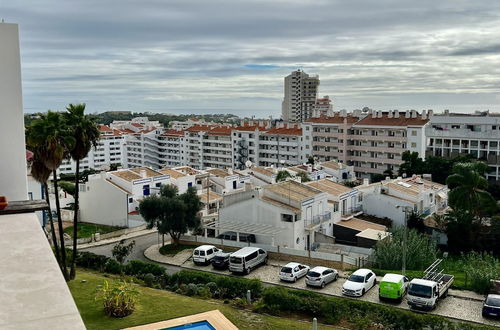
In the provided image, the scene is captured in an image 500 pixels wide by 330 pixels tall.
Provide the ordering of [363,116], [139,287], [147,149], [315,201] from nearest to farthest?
1. [139,287]
2. [315,201]
3. [363,116]
4. [147,149]

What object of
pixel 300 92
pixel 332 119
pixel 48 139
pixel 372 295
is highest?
pixel 300 92

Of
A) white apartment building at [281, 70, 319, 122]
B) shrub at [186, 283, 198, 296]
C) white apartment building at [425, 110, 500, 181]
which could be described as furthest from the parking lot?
white apartment building at [281, 70, 319, 122]

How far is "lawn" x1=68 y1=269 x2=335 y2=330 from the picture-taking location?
20.6 m

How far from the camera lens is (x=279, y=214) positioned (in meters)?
38.2

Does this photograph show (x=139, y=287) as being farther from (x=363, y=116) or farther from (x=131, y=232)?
(x=363, y=116)

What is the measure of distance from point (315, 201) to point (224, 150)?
6966 centimetres

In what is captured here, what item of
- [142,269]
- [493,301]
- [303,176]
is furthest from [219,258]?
[303,176]

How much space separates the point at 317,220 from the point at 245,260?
10987mm

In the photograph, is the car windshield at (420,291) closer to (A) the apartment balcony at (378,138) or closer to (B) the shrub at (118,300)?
(B) the shrub at (118,300)

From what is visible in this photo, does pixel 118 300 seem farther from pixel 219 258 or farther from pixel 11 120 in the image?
pixel 219 258

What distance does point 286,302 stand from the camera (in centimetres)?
2300

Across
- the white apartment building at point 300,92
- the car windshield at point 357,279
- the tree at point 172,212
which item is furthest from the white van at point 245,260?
the white apartment building at point 300,92

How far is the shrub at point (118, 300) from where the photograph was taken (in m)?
21.1

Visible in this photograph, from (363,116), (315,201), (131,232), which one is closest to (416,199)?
(315,201)
